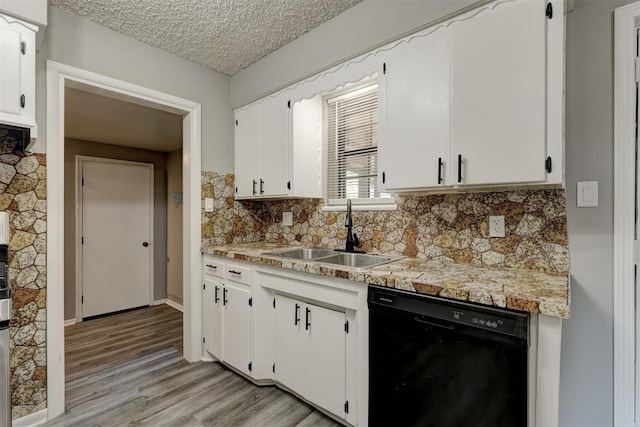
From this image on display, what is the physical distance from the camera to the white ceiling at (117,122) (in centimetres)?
279

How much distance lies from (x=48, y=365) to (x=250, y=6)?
2508 mm

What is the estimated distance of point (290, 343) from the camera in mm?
1978

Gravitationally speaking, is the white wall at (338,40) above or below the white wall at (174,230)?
above

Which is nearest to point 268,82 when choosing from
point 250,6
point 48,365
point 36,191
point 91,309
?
point 250,6

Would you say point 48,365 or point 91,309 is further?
point 91,309

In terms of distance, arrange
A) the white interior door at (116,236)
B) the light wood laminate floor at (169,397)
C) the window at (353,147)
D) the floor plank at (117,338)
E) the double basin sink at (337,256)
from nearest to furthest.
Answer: the light wood laminate floor at (169,397), the double basin sink at (337,256), the window at (353,147), the floor plank at (117,338), the white interior door at (116,236)

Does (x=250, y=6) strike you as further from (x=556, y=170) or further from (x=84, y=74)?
(x=556, y=170)

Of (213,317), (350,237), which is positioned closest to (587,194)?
(350,237)

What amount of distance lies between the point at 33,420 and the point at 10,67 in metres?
1.94

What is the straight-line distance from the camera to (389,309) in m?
1.42

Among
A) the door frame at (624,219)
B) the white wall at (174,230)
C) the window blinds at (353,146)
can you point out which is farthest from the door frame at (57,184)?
the door frame at (624,219)

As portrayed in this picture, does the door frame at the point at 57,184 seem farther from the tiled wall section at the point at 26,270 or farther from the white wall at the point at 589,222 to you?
→ the white wall at the point at 589,222

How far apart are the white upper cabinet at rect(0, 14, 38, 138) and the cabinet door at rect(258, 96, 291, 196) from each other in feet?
4.63

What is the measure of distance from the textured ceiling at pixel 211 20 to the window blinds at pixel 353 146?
1.98ft
